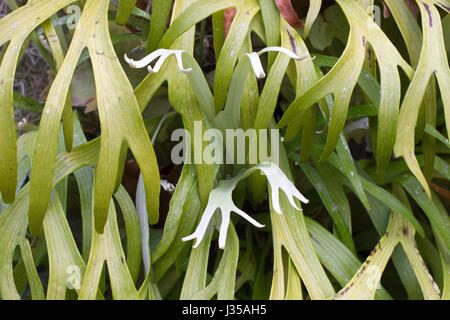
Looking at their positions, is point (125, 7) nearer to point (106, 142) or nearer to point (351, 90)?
point (106, 142)

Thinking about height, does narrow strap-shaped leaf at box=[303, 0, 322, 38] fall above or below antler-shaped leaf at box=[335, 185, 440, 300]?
above

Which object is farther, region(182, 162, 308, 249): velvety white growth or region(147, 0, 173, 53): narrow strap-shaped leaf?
region(147, 0, 173, 53): narrow strap-shaped leaf

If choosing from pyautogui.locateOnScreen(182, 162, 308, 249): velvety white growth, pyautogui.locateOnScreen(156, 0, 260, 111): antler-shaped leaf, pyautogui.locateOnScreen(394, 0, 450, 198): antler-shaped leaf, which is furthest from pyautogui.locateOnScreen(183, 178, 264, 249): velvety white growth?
pyautogui.locateOnScreen(394, 0, 450, 198): antler-shaped leaf

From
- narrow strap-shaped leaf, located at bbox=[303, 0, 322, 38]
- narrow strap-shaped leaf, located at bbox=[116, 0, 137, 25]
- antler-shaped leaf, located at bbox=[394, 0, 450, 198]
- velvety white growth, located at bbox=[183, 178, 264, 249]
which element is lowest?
velvety white growth, located at bbox=[183, 178, 264, 249]

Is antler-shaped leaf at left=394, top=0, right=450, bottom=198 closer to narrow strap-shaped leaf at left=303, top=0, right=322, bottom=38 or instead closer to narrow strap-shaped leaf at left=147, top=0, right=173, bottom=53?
narrow strap-shaped leaf at left=303, top=0, right=322, bottom=38

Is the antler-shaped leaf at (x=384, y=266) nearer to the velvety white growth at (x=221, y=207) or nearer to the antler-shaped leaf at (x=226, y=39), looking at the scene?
the velvety white growth at (x=221, y=207)

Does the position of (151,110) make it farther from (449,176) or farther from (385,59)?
(449,176)

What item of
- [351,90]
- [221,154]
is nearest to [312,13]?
[351,90]

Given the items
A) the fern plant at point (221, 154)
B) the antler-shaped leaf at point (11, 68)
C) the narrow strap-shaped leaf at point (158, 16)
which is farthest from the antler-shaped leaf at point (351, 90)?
the antler-shaped leaf at point (11, 68)
